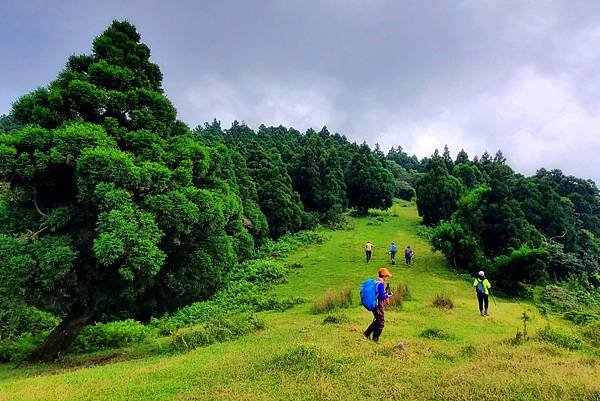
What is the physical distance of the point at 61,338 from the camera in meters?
14.2

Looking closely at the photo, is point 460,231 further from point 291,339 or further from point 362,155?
point 362,155

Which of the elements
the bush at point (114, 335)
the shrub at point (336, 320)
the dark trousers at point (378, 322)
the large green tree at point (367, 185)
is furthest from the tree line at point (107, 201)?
the large green tree at point (367, 185)

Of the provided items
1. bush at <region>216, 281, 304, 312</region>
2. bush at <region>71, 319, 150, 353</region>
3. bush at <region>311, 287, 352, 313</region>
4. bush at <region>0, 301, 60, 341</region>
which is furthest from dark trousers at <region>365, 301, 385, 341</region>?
bush at <region>0, 301, 60, 341</region>

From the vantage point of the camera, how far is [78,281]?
42.3ft

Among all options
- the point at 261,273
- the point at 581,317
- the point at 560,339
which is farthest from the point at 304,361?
the point at 261,273

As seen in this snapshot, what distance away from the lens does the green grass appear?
8.02 m

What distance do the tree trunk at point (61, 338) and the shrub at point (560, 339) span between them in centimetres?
1347

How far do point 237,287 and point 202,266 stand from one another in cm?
1398

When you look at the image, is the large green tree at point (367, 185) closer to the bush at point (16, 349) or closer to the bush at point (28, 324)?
the bush at point (28, 324)

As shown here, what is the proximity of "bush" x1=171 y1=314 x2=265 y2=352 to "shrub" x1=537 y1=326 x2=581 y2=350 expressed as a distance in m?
9.09

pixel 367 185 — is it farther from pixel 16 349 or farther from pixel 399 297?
pixel 16 349

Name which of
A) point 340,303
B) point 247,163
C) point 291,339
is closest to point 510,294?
point 340,303

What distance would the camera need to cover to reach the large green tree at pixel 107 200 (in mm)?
11977

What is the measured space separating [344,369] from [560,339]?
688 cm
